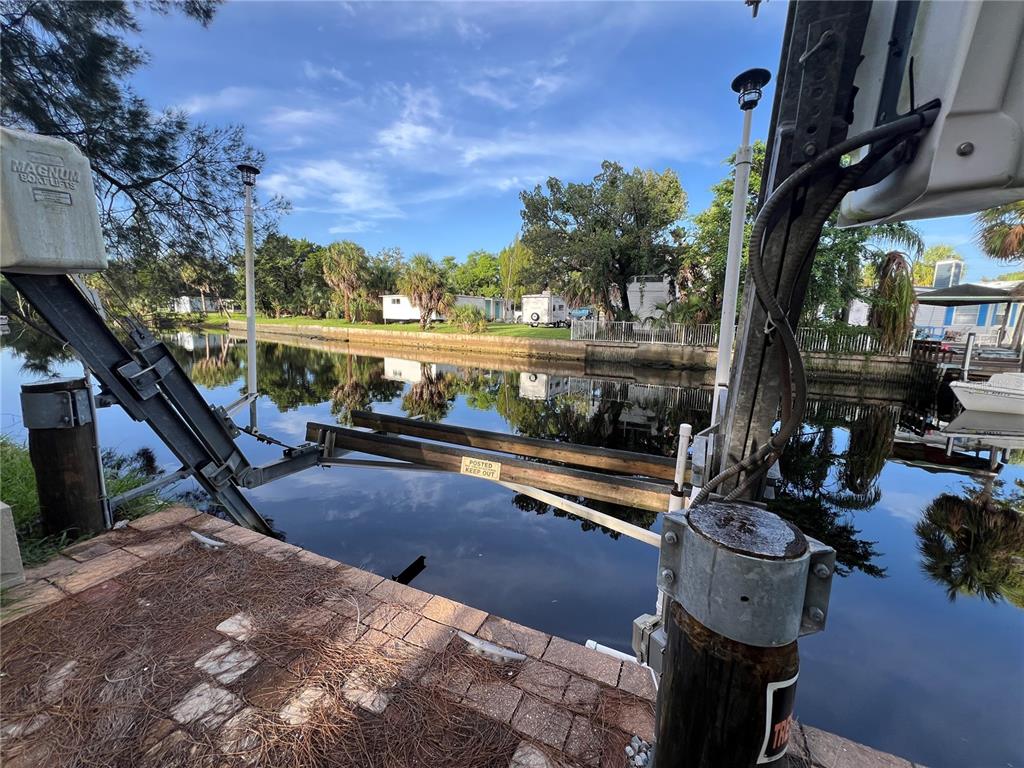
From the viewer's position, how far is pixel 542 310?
31.1 m

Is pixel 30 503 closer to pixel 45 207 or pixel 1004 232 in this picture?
pixel 45 207

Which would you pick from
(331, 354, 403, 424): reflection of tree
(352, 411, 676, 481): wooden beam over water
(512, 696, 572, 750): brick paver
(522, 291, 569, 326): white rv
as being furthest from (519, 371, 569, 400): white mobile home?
(522, 291, 569, 326): white rv

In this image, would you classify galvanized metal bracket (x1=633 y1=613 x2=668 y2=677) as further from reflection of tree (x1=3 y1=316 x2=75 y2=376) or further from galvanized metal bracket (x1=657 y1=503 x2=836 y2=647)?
reflection of tree (x1=3 y1=316 x2=75 y2=376)

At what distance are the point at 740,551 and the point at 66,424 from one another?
397cm

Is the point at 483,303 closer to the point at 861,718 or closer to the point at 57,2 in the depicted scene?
the point at 57,2

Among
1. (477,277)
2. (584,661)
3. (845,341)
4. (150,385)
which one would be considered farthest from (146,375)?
(477,277)

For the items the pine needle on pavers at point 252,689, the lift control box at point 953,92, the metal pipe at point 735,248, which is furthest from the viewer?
the metal pipe at point 735,248

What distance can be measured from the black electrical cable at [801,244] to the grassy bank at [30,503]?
393 centimetres

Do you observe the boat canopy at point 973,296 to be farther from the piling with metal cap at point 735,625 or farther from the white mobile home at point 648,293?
the piling with metal cap at point 735,625

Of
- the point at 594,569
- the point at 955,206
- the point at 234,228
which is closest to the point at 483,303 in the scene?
the point at 234,228

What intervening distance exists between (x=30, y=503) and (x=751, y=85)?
20.5ft

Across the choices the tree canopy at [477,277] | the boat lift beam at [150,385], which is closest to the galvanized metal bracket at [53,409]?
the boat lift beam at [150,385]

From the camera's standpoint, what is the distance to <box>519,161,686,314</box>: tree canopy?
19266mm

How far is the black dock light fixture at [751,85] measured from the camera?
290cm
